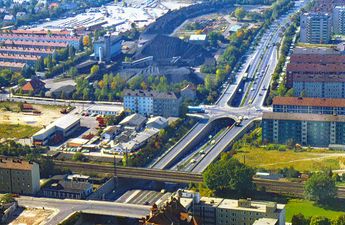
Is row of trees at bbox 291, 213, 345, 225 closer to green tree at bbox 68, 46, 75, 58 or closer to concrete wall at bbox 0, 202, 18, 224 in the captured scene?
concrete wall at bbox 0, 202, 18, 224

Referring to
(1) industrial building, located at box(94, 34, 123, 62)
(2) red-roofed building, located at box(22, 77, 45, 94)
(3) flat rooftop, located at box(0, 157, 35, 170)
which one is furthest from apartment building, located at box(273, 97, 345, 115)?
(1) industrial building, located at box(94, 34, 123, 62)

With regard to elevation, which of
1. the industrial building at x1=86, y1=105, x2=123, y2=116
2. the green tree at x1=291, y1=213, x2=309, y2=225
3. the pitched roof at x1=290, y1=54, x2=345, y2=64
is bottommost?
the industrial building at x1=86, y1=105, x2=123, y2=116

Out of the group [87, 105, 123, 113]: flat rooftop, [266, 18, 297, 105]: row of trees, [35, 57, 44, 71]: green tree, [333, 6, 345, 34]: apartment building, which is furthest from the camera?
[333, 6, 345, 34]: apartment building

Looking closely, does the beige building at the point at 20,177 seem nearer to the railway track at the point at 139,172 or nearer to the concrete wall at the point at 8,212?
the concrete wall at the point at 8,212

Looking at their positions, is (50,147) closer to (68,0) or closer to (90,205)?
(90,205)

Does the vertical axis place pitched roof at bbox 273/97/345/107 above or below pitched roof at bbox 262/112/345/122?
above

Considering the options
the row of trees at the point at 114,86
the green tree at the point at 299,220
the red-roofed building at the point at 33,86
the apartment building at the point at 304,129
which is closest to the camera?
the green tree at the point at 299,220

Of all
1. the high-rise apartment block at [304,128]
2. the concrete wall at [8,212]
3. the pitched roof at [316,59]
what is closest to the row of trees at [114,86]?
the pitched roof at [316,59]

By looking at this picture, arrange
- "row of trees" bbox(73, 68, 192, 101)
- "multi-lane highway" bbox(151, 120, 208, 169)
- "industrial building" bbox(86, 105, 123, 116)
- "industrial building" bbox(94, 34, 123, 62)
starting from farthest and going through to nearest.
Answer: "industrial building" bbox(94, 34, 123, 62)
"row of trees" bbox(73, 68, 192, 101)
"industrial building" bbox(86, 105, 123, 116)
"multi-lane highway" bbox(151, 120, 208, 169)
